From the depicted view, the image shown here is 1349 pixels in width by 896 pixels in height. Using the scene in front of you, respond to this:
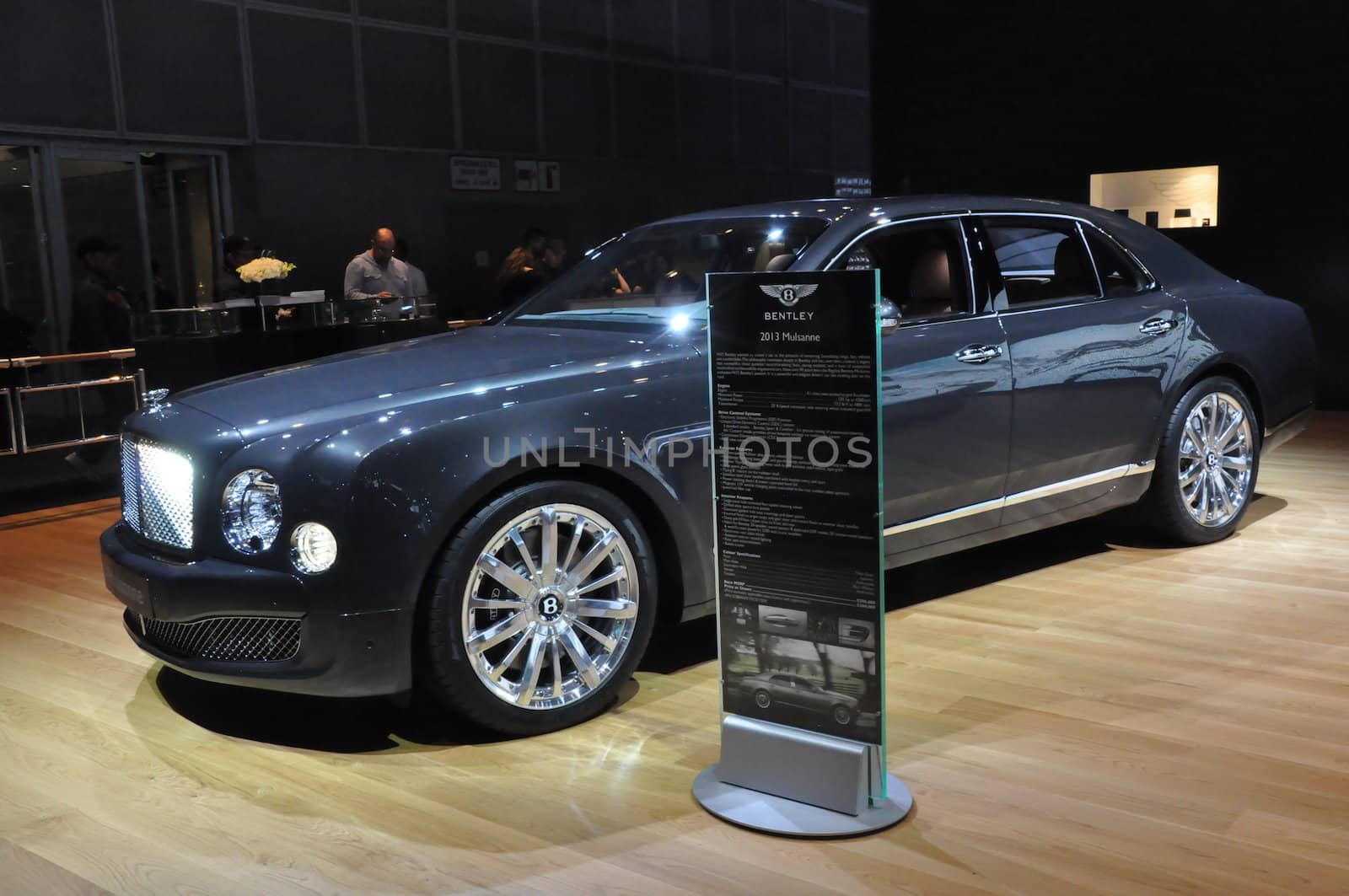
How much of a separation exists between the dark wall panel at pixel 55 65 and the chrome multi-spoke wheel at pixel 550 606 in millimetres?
8545

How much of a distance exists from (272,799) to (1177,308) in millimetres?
3768

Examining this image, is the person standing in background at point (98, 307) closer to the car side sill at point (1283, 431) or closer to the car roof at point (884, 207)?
the car roof at point (884, 207)

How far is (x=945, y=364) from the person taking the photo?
3.99 metres

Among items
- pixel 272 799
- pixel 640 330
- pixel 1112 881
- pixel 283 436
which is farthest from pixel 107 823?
pixel 1112 881

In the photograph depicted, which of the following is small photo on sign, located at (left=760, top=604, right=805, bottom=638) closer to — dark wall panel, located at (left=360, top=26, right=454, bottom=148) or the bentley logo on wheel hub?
the bentley logo on wheel hub

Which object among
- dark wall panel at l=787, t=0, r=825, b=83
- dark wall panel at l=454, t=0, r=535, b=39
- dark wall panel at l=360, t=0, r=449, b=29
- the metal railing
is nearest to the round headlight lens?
the metal railing

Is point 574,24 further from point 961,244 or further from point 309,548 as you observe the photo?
point 309,548

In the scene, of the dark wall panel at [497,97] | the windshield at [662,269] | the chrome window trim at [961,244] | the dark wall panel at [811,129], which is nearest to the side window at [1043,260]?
the chrome window trim at [961,244]

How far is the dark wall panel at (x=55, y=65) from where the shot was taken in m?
9.63

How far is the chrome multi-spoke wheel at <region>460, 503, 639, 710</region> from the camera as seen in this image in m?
3.19

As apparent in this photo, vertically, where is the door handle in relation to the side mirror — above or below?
below

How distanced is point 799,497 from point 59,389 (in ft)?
20.7

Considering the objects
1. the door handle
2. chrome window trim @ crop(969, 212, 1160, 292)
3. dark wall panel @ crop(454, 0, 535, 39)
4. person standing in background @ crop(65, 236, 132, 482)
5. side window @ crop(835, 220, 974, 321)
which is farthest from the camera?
dark wall panel @ crop(454, 0, 535, 39)

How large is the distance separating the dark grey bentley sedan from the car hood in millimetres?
12
